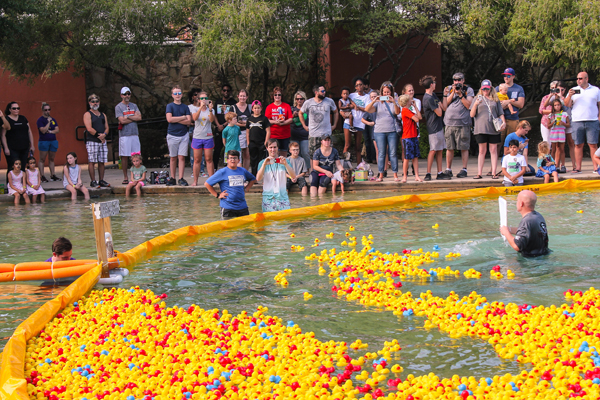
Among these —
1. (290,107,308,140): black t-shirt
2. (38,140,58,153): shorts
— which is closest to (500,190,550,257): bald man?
(290,107,308,140): black t-shirt

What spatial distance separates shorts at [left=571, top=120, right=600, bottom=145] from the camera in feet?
41.4

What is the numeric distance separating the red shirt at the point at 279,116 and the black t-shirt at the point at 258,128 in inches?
5.9

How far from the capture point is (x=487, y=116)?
12.6 metres

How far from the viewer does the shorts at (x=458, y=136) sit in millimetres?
12852

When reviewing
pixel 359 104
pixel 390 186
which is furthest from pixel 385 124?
pixel 359 104

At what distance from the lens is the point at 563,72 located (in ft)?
63.4

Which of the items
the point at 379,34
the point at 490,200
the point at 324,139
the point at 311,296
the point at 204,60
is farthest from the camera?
the point at 379,34

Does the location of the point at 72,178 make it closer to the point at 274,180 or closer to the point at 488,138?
the point at 274,180

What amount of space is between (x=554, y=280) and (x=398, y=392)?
Result: 317 centimetres

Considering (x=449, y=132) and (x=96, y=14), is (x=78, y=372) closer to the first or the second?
(x=449, y=132)

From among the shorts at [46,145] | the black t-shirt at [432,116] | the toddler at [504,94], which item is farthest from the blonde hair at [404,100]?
the shorts at [46,145]

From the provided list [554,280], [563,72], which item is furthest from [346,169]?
[563,72]

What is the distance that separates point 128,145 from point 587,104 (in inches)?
381

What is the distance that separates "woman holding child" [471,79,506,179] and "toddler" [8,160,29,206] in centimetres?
928
